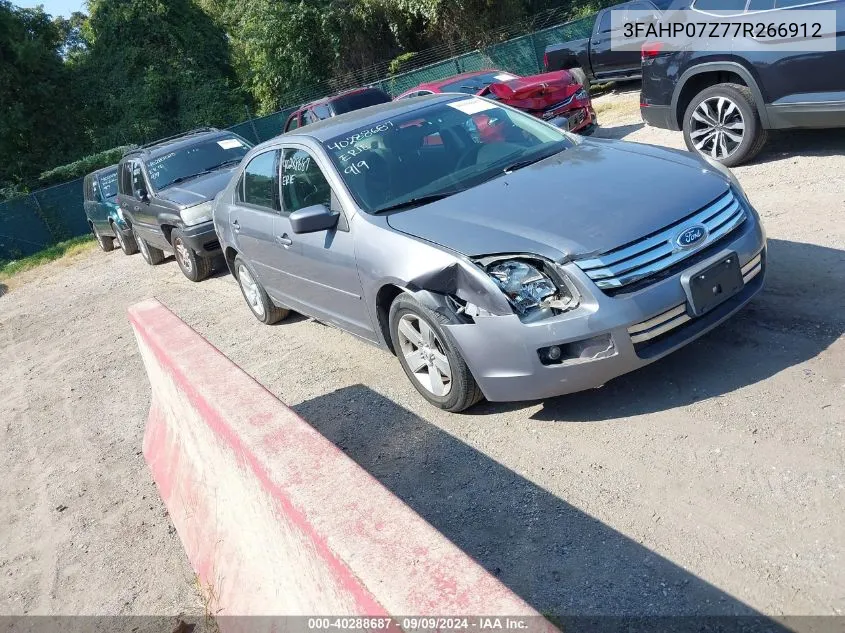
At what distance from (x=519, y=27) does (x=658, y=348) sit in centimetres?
2631

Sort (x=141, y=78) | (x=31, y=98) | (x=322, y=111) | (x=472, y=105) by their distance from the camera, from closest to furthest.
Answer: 1. (x=472, y=105)
2. (x=322, y=111)
3. (x=31, y=98)
4. (x=141, y=78)

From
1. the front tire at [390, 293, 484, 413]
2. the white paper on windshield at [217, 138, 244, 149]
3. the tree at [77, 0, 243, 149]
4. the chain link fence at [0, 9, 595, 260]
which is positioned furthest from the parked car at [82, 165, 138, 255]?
the tree at [77, 0, 243, 149]

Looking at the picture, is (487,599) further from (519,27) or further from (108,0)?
(108,0)

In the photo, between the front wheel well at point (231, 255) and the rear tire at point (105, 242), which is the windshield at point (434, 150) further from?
the rear tire at point (105, 242)

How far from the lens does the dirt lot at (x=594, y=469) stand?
2850 millimetres

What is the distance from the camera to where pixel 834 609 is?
8.07 ft

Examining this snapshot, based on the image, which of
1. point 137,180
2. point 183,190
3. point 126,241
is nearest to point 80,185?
point 126,241

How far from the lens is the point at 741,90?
22.9ft

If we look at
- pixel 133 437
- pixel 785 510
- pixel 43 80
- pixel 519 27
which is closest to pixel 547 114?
pixel 133 437

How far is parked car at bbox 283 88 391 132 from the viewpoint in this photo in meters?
14.1

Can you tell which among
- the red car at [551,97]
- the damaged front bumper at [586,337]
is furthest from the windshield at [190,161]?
the damaged front bumper at [586,337]

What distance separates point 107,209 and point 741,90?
12758 millimetres

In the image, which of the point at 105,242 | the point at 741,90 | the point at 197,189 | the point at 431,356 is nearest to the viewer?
the point at 431,356

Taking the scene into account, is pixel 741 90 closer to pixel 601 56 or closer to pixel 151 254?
pixel 601 56
